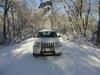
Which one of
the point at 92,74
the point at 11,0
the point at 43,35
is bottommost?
the point at 92,74

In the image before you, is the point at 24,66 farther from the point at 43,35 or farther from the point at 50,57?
the point at 43,35

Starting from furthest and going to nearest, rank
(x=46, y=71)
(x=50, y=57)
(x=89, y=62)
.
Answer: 1. (x=50, y=57)
2. (x=89, y=62)
3. (x=46, y=71)

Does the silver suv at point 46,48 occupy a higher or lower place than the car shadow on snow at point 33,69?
higher

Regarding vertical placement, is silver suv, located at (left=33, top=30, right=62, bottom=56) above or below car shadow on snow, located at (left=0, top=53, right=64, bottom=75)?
above

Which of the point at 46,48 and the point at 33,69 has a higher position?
the point at 46,48

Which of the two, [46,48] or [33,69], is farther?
[46,48]

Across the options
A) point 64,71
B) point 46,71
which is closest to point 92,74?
point 64,71

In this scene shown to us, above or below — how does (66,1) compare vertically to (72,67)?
above

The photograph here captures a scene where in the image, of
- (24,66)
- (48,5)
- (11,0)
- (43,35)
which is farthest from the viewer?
(48,5)

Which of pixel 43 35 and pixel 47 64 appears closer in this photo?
pixel 47 64

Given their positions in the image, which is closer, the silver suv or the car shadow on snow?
the car shadow on snow

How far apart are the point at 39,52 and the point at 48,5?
3694 centimetres

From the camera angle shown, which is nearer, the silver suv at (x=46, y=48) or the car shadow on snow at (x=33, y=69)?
the car shadow on snow at (x=33, y=69)

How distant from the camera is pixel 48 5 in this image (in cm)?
5038
